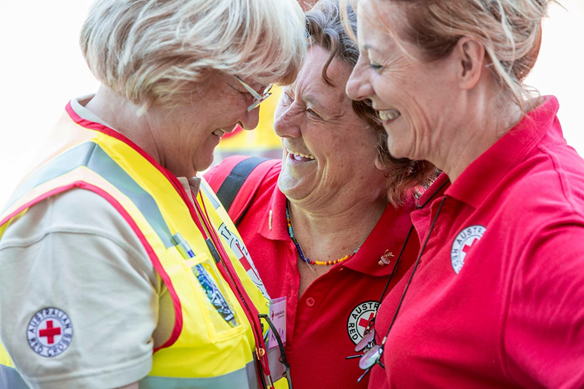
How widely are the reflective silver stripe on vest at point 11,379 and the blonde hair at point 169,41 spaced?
0.72 metres

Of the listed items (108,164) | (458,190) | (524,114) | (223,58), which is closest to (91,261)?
(108,164)

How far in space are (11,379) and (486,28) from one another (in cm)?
139

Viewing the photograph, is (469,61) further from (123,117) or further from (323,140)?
(123,117)

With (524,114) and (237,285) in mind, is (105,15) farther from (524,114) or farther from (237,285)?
(524,114)

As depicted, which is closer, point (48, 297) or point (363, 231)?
point (48, 297)

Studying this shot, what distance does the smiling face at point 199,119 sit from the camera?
1478 mm

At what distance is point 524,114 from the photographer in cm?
135

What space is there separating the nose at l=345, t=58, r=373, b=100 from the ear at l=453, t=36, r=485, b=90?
282mm

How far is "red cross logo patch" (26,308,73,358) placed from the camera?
116 cm

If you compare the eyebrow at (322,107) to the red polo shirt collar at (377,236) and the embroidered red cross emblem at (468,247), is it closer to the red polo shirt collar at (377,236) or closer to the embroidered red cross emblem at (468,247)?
the red polo shirt collar at (377,236)

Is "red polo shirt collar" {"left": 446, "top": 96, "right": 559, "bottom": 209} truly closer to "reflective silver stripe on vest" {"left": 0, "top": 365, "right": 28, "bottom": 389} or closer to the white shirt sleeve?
the white shirt sleeve

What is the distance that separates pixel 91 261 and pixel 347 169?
1.07m

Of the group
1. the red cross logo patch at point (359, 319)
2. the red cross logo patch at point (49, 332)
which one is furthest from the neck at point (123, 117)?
the red cross logo patch at point (359, 319)

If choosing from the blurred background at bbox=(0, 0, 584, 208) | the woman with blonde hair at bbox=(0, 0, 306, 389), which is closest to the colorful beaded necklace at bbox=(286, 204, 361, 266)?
the woman with blonde hair at bbox=(0, 0, 306, 389)
